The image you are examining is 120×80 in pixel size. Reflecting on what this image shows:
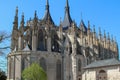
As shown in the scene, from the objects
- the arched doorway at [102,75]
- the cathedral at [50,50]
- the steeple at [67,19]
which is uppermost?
the steeple at [67,19]

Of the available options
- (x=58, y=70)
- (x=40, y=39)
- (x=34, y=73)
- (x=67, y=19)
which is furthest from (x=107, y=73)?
(x=67, y=19)

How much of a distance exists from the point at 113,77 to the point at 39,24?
21.3 m

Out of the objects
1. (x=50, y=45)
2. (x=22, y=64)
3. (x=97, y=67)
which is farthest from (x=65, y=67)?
(x=97, y=67)

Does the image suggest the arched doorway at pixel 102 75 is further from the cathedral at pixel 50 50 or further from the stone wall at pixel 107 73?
the cathedral at pixel 50 50

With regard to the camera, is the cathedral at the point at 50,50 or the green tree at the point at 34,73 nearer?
the green tree at the point at 34,73

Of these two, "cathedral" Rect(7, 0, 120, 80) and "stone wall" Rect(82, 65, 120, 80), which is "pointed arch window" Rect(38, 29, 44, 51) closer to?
"cathedral" Rect(7, 0, 120, 80)

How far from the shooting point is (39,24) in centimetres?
5241

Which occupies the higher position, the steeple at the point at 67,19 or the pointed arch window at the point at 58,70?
the steeple at the point at 67,19

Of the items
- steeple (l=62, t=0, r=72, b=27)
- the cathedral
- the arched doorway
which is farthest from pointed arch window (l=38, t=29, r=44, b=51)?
the arched doorway

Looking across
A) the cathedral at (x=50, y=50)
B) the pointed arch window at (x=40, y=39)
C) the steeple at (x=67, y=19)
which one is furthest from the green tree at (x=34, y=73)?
the steeple at (x=67, y=19)

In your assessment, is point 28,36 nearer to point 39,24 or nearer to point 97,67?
point 39,24

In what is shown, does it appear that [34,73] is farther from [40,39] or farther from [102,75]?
[40,39]

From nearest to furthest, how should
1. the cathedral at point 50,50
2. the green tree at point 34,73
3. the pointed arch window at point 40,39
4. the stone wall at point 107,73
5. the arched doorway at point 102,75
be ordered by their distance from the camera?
the stone wall at point 107,73 → the arched doorway at point 102,75 → the green tree at point 34,73 → the cathedral at point 50,50 → the pointed arch window at point 40,39

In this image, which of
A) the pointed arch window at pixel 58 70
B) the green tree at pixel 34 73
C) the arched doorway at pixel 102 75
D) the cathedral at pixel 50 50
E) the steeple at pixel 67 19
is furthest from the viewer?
the steeple at pixel 67 19
